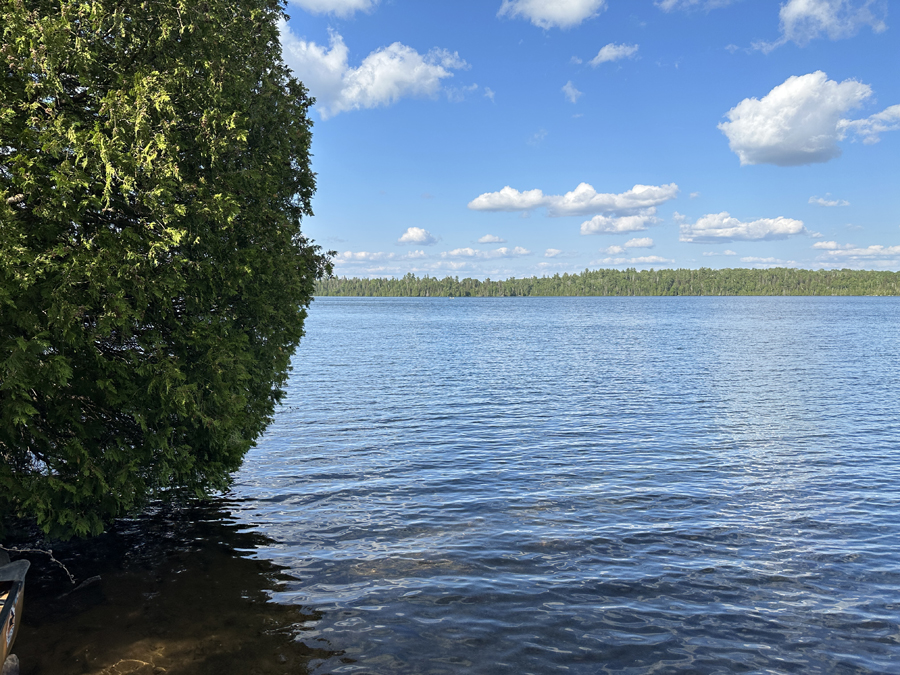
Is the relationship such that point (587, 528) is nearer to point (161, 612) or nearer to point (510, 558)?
point (510, 558)

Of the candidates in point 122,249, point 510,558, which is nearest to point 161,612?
point 122,249

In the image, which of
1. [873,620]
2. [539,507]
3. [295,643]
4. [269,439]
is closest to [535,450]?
[539,507]

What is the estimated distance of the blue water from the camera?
9117 mm

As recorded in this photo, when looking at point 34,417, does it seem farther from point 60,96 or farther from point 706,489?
point 706,489

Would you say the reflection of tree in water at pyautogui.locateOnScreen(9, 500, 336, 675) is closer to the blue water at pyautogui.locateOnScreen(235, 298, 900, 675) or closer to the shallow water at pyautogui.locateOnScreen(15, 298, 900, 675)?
the shallow water at pyautogui.locateOnScreen(15, 298, 900, 675)

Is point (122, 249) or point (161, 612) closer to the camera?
point (161, 612)

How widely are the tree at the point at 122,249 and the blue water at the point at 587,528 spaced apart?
3628 millimetres

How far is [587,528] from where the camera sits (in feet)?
44.9

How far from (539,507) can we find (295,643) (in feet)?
25.1

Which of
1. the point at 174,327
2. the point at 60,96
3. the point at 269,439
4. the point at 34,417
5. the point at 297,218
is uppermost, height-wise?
the point at 60,96

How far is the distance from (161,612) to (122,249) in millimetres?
5812

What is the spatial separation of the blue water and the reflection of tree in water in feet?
1.77

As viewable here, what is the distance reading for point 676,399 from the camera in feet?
102

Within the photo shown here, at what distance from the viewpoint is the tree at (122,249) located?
9305mm
